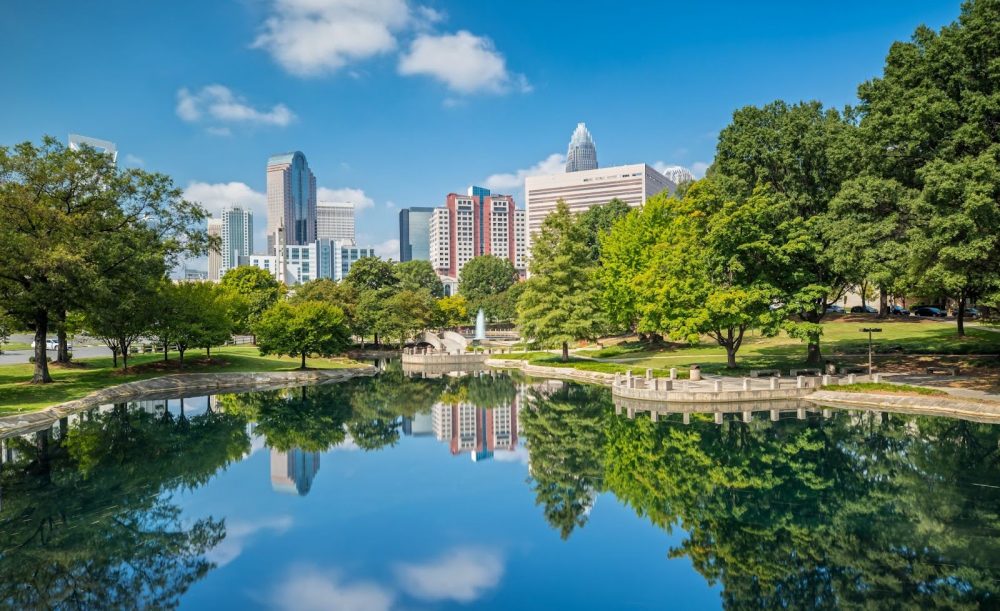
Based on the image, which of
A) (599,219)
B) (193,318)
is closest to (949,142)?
(193,318)

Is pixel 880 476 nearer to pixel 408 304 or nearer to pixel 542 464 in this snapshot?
pixel 542 464

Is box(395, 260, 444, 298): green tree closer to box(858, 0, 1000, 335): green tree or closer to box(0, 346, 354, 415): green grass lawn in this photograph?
box(0, 346, 354, 415): green grass lawn

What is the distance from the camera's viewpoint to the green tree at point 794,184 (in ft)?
119

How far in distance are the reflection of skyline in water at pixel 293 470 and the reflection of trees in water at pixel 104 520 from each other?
1.97m

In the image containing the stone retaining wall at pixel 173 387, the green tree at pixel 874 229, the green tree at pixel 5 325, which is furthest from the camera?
the green tree at pixel 5 325

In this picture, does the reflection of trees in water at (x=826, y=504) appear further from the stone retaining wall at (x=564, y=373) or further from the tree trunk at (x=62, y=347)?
the tree trunk at (x=62, y=347)

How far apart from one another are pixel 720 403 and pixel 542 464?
1382cm

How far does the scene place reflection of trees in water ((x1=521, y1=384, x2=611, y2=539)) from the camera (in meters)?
17.4

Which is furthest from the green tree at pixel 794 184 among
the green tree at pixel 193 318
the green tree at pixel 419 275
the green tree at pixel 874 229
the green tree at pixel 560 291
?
the green tree at pixel 419 275

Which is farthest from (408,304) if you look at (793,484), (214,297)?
(793,484)

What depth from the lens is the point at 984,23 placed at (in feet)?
87.0

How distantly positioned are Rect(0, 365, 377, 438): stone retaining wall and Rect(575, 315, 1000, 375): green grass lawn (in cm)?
2454

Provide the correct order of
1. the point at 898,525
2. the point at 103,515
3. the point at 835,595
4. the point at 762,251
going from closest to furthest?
the point at 835,595 → the point at 898,525 → the point at 103,515 → the point at 762,251

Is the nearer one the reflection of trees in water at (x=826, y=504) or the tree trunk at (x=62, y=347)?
the reflection of trees in water at (x=826, y=504)
